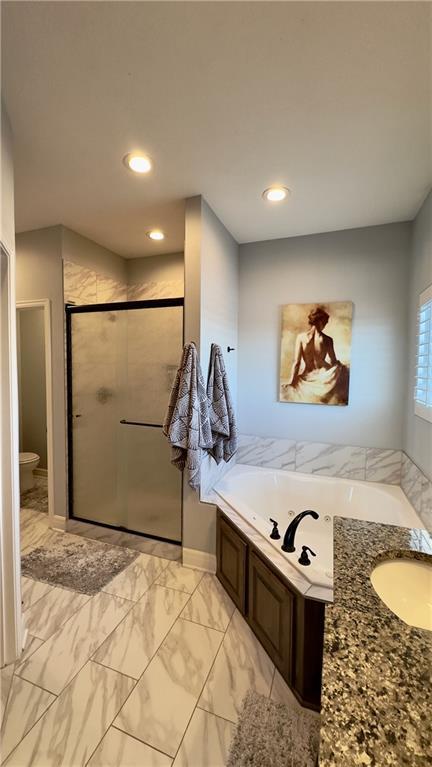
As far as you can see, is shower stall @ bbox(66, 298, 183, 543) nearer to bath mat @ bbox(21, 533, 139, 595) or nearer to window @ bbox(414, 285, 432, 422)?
bath mat @ bbox(21, 533, 139, 595)

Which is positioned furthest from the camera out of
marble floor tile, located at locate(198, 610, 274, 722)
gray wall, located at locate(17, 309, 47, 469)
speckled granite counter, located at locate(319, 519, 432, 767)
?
gray wall, located at locate(17, 309, 47, 469)

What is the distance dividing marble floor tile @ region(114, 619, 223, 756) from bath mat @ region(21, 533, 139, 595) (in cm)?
72

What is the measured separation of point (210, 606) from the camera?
193cm

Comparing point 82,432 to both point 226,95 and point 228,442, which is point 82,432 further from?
point 226,95

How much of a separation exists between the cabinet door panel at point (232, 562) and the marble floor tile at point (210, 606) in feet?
0.16

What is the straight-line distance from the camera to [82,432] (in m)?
2.80

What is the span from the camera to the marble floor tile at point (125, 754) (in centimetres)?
116

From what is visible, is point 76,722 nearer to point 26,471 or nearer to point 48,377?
point 48,377

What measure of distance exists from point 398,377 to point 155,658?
2524mm

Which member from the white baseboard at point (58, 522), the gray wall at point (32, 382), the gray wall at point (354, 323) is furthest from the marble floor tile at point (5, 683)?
the gray wall at point (32, 382)

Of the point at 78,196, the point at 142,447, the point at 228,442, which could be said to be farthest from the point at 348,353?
the point at 78,196

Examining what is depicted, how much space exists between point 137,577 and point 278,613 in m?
1.12

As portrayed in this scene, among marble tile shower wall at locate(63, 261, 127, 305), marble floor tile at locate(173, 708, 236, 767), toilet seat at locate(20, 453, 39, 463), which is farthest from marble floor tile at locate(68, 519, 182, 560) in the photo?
marble tile shower wall at locate(63, 261, 127, 305)

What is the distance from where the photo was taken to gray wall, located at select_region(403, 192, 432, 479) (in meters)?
2.00
